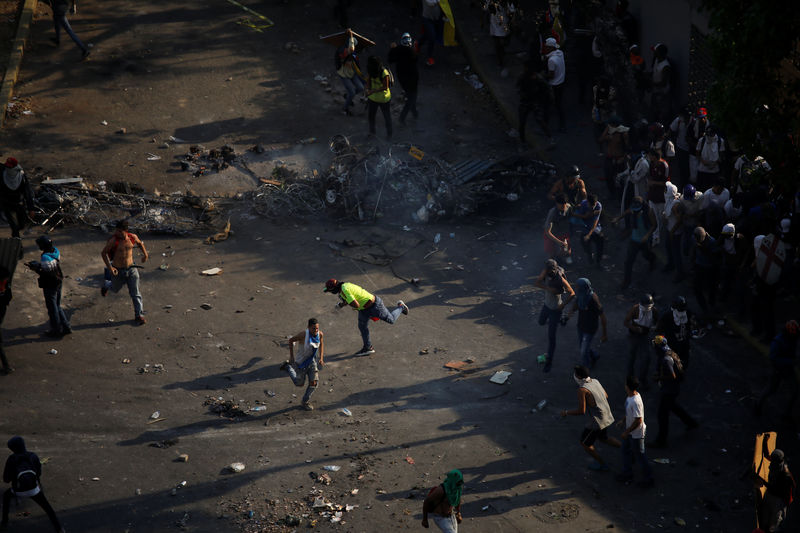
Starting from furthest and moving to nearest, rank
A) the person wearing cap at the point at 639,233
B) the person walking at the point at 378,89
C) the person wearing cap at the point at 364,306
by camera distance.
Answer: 1. the person walking at the point at 378,89
2. the person wearing cap at the point at 639,233
3. the person wearing cap at the point at 364,306

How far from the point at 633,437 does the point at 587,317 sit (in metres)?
2.07

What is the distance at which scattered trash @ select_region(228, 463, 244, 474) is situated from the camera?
10102 mm

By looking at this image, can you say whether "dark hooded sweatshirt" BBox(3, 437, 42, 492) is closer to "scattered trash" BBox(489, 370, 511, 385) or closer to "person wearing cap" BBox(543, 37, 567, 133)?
"scattered trash" BBox(489, 370, 511, 385)

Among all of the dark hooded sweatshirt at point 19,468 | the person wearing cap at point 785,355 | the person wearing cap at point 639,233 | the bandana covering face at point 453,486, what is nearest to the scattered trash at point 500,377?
the person wearing cap at point 639,233

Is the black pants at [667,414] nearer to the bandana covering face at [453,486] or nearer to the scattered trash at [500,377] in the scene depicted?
the scattered trash at [500,377]

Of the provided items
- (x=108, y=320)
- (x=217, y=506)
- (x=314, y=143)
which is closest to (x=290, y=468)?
(x=217, y=506)

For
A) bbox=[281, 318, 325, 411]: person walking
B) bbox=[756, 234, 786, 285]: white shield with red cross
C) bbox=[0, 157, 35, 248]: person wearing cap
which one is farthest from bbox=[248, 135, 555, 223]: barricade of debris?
bbox=[756, 234, 786, 285]: white shield with red cross

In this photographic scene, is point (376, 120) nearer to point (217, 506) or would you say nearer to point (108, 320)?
point (108, 320)

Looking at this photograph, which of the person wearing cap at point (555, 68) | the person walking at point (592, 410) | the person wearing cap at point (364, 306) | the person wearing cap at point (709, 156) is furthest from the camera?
the person wearing cap at point (555, 68)

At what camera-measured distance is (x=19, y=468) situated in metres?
8.83

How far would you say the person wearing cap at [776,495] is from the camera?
860 cm

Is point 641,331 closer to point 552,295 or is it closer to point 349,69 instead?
point 552,295

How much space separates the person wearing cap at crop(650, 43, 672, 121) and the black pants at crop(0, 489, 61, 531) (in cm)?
1254

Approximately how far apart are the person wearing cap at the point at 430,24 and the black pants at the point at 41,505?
1354 centimetres
